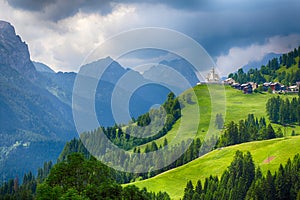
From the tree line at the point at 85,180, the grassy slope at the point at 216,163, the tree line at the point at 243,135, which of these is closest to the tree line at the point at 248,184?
the grassy slope at the point at 216,163

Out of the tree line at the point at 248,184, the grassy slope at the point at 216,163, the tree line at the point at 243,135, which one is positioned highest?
the tree line at the point at 243,135

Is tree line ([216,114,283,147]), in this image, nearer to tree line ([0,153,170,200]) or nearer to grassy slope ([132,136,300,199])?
grassy slope ([132,136,300,199])

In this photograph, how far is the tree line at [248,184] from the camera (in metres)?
105

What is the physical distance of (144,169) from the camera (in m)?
186

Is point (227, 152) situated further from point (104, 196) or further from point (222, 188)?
point (104, 196)

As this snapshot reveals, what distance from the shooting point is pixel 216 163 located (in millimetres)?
151125

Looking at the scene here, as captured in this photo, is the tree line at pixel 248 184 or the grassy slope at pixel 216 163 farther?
the grassy slope at pixel 216 163

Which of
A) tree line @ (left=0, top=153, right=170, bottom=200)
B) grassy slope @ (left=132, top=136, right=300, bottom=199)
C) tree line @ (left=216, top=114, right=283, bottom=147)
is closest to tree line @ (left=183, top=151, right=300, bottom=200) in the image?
grassy slope @ (left=132, top=136, right=300, bottom=199)

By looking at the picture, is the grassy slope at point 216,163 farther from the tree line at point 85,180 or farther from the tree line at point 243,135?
the tree line at point 85,180

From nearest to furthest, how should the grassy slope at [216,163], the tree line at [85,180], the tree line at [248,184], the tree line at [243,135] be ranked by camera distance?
the tree line at [85,180] → the tree line at [248,184] → the grassy slope at [216,163] → the tree line at [243,135]

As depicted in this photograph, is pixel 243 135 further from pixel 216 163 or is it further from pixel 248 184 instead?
pixel 248 184

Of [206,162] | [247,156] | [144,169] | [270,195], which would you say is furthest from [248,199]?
[144,169]

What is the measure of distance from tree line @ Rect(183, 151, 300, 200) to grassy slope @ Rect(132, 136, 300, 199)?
7200 millimetres

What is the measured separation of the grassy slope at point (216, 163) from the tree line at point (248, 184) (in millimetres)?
7200
